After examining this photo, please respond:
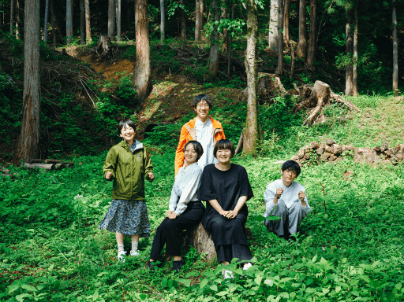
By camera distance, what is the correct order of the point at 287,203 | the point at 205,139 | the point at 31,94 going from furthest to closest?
the point at 31,94, the point at 205,139, the point at 287,203

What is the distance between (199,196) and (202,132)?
992 millimetres

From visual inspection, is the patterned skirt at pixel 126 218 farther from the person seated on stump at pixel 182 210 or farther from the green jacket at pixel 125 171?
the person seated on stump at pixel 182 210

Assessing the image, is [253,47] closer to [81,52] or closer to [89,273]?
[89,273]

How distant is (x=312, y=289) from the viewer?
269 cm

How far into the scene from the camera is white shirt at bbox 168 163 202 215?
12.9 feet

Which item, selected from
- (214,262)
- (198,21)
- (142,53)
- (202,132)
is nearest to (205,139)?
(202,132)

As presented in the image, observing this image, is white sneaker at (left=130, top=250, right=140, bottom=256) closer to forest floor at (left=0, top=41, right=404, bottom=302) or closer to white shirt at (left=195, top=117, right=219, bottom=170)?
forest floor at (left=0, top=41, right=404, bottom=302)

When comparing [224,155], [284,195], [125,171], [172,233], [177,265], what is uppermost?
[224,155]

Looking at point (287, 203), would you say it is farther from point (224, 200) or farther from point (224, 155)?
point (224, 155)

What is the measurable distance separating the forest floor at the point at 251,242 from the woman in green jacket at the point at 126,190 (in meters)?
0.34

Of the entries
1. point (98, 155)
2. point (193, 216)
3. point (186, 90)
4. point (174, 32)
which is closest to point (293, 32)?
point (174, 32)

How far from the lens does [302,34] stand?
21.2 metres

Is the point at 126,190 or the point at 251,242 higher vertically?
the point at 126,190

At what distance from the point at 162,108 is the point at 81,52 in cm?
786
